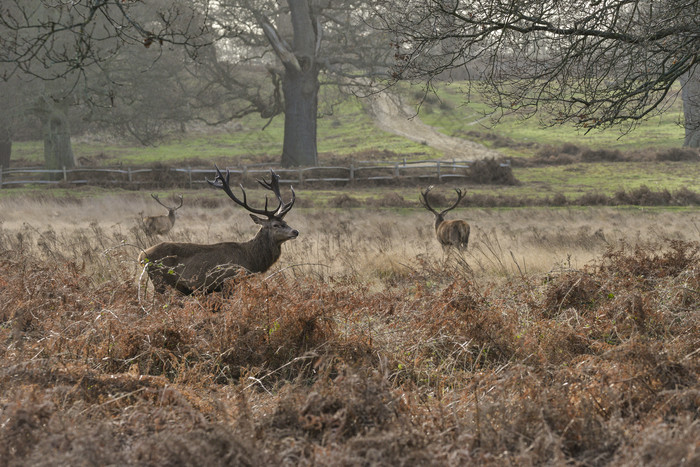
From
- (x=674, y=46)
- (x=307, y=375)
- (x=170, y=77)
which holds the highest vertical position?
(x=170, y=77)

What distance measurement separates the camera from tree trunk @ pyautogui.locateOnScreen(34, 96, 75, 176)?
94.2 ft

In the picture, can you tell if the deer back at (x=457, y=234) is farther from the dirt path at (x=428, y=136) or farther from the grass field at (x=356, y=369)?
the dirt path at (x=428, y=136)

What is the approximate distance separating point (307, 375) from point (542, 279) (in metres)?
3.74

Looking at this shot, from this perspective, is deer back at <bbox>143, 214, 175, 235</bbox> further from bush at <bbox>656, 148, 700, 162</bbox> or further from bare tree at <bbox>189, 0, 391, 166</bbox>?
bush at <bbox>656, 148, 700, 162</bbox>

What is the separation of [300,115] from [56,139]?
11.3 meters

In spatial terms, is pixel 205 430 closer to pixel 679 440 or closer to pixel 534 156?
pixel 679 440

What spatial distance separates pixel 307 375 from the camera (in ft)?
16.4

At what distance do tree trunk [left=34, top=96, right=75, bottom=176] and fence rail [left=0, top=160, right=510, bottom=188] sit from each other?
712 mm

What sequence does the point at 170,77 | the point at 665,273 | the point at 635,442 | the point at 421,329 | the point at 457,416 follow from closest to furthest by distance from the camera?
1. the point at 635,442
2. the point at 457,416
3. the point at 421,329
4. the point at 665,273
5. the point at 170,77

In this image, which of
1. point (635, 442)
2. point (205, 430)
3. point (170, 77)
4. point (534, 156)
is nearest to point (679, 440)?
point (635, 442)

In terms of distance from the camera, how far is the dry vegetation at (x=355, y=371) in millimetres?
3367

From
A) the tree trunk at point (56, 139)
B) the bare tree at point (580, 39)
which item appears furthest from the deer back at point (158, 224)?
the tree trunk at point (56, 139)

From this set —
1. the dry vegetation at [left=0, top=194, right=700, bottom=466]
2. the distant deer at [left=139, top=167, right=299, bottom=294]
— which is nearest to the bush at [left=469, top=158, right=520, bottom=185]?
the dry vegetation at [left=0, top=194, right=700, bottom=466]

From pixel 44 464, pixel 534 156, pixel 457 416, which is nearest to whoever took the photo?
pixel 44 464
